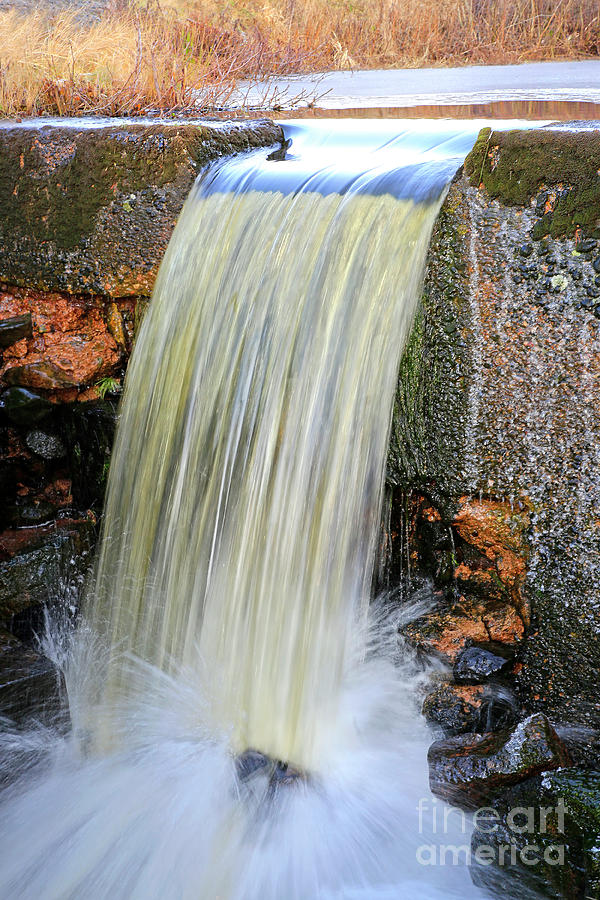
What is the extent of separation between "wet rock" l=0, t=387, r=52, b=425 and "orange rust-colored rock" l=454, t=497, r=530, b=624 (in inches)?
86.5

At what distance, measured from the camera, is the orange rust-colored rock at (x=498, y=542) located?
2.57 meters

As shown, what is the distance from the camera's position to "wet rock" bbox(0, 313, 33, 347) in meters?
3.80

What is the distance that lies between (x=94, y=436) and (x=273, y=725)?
1721mm

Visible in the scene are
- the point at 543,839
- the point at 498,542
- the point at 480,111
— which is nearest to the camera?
the point at 543,839

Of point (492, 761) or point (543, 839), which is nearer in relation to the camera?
point (543, 839)

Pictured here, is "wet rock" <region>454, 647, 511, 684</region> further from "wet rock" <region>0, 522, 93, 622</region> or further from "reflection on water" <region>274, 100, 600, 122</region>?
"reflection on water" <region>274, 100, 600, 122</region>

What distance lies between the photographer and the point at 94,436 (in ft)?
12.5

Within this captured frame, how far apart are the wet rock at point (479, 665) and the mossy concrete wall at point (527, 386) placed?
0.25 ft

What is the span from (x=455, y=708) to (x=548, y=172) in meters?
1.82

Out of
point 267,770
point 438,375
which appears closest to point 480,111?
point 438,375

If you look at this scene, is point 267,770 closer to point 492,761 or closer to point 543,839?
point 492,761

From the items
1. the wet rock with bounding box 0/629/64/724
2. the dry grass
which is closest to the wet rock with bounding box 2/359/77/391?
the wet rock with bounding box 0/629/64/724

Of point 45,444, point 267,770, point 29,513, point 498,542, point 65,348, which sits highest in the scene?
point 65,348

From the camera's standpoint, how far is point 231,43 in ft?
24.9
